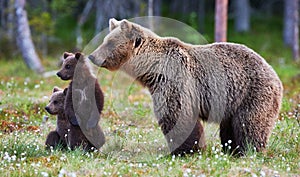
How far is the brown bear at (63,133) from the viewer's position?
6.64 m

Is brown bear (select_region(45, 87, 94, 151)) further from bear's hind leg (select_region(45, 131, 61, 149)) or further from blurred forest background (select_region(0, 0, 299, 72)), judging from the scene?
blurred forest background (select_region(0, 0, 299, 72))

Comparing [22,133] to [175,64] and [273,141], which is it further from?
[273,141]

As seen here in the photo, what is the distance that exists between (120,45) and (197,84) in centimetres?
110

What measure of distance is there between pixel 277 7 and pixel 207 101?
100ft

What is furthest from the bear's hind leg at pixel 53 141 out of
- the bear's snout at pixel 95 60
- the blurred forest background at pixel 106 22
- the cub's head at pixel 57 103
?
the blurred forest background at pixel 106 22

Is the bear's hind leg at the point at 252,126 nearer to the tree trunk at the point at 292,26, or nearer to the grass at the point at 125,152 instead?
the grass at the point at 125,152

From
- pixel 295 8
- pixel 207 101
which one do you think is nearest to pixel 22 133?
pixel 207 101

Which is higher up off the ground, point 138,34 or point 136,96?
point 138,34

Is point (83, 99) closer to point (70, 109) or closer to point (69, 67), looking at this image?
point (70, 109)

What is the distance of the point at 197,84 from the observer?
253 inches

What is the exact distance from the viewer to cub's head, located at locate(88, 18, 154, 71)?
643cm

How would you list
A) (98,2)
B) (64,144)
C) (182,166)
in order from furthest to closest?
(98,2), (64,144), (182,166)

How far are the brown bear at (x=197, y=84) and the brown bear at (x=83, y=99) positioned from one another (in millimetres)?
546

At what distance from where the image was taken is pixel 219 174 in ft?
17.3
